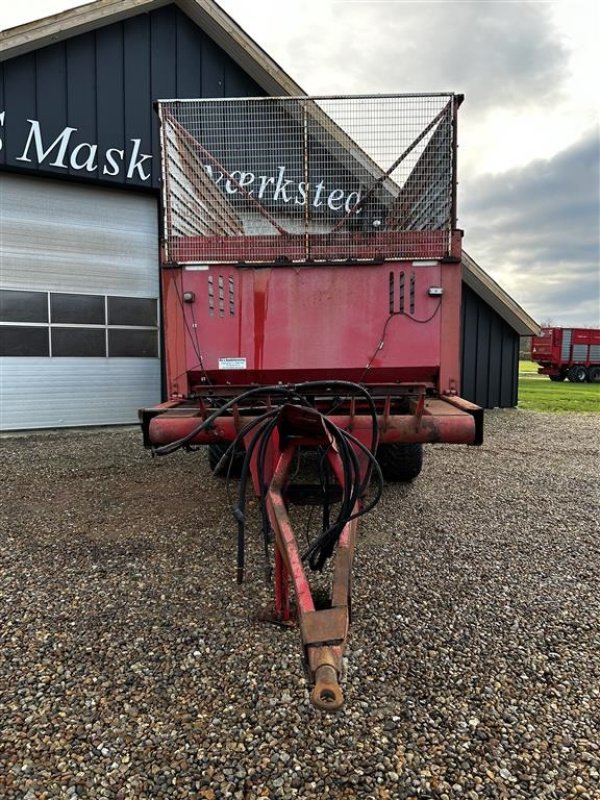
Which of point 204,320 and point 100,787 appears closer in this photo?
point 100,787

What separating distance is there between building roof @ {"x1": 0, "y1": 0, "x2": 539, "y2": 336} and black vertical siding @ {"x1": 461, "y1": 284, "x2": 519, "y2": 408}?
534 centimetres

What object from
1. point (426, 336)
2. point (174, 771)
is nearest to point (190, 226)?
point (426, 336)

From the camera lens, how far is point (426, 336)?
→ 12.8 feet

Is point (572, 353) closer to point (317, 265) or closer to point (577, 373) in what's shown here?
point (577, 373)

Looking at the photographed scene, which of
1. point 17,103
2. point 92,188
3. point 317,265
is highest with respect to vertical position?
point 17,103

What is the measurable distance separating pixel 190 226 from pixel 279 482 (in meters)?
2.62

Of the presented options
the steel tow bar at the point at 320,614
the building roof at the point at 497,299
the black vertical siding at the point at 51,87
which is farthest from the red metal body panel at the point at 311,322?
the building roof at the point at 497,299

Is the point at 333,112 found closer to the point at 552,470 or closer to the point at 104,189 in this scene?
the point at 552,470

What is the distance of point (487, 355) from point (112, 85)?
27.9 feet

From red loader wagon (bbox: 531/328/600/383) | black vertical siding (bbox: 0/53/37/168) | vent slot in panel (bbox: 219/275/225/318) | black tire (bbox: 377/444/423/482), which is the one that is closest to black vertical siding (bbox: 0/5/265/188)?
black vertical siding (bbox: 0/53/37/168)

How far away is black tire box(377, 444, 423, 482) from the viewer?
4.74 m

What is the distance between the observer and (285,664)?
2.25 meters

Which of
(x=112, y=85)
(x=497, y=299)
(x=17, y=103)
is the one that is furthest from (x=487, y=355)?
(x=17, y=103)

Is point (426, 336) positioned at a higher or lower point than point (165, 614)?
higher
